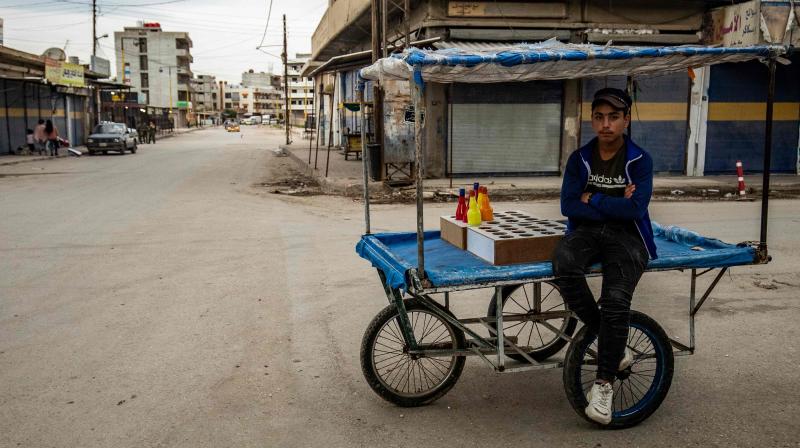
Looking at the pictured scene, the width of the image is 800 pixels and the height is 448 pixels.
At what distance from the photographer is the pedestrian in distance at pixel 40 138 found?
31.1 meters

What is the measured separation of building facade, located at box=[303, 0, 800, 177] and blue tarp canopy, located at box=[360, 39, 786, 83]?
40.5 feet

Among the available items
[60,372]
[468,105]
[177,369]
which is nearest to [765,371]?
[177,369]

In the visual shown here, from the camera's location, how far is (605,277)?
3.89 m

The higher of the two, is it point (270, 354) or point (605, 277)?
point (605, 277)

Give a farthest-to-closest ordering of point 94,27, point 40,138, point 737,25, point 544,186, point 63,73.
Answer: point 94,27 < point 63,73 < point 40,138 < point 737,25 < point 544,186

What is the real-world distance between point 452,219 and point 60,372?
3.03 m

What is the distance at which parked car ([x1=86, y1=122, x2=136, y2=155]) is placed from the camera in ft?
107

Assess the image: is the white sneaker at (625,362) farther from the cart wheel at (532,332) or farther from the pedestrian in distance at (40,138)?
the pedestrian in distance at (40,138)

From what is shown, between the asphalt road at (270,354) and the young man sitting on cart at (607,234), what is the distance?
1.87ft

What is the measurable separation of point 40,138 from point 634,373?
109 feet

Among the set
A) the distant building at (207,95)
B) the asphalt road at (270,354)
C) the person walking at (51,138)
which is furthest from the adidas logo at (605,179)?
the distant building at (207,95)

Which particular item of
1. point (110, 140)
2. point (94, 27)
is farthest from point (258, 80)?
point (110, 140)

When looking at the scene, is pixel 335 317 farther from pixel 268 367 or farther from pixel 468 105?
pixel 468 105

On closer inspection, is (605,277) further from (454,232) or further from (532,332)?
(532,332)
